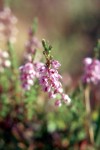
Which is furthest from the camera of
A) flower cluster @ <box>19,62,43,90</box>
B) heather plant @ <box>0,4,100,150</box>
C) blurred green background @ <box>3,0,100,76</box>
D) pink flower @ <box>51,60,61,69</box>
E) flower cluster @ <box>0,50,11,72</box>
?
blurred green background @ <box>3,0,100,76</box>

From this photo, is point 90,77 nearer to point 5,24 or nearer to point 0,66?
point 0,66

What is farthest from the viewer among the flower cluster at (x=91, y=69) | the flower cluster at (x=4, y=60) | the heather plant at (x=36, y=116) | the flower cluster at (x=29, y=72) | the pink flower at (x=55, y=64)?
the heather plant at (x=36, y=116)

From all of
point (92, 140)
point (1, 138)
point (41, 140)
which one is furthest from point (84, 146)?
point (1, 138)

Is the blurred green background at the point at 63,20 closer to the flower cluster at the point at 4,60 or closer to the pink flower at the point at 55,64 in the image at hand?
the flower cluster at the point at 4,60

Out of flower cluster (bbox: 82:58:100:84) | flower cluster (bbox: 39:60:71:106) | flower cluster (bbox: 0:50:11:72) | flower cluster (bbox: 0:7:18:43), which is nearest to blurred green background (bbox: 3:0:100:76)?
flower cluster (bbox: 0:7:18:43)

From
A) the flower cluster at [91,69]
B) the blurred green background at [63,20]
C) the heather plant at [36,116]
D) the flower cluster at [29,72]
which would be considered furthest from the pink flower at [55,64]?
the blurred green background at [63,20]

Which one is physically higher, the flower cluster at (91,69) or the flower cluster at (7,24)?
the flower cluster at (7,24)

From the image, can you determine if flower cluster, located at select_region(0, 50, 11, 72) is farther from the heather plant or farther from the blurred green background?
the blurred green background

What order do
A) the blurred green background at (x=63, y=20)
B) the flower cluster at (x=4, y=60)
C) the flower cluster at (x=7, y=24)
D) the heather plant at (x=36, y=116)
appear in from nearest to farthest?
1. the flower cluster at (x=4, y=60)
2. the heather plant at (x=36, y=116)
3. the flower cluster at (x=7, y=24)
4. the blurred green background at (x=63, y=20)

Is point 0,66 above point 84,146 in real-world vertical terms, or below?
above

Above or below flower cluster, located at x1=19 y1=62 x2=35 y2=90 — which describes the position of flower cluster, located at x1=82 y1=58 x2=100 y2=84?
above

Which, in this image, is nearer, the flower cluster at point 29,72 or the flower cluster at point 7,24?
the flower cluster at point 29,72
